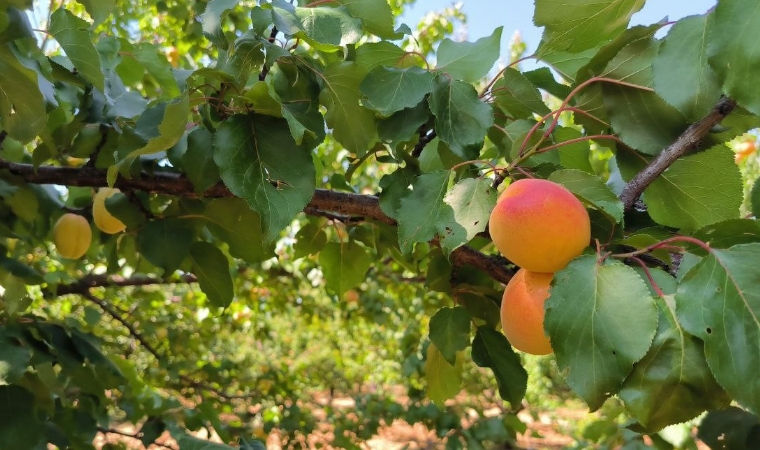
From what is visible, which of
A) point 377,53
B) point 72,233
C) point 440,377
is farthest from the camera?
point 72,233

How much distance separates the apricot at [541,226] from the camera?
19.9 inches

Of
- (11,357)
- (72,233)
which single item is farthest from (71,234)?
(11,357)

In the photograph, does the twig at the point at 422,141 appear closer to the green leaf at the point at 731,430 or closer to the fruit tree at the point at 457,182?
the fruit tree at the point at 457,182

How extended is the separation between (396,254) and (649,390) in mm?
709

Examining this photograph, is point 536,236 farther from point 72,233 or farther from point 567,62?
point 72,233

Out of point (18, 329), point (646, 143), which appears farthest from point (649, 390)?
point (18, 329)

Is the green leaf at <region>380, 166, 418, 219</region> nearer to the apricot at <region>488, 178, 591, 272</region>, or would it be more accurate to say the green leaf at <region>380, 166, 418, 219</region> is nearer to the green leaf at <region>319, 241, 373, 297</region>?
the apricot at <region>488, 178, 591, 272</region>

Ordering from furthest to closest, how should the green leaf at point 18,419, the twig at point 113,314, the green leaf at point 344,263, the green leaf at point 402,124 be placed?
the twig at point 113,314 < the green leaf at point 344,263 < the green leaf at point 18,419 < the green leaf at point 402,124

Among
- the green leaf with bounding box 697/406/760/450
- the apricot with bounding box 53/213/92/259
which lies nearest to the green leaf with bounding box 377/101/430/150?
the green leaf with bounding box 697/406/760/450

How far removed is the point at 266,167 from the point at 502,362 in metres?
0.42

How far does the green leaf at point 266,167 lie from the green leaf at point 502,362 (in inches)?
13.9

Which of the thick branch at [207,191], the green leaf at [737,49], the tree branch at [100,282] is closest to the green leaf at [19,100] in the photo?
the thick branch at [207,191]

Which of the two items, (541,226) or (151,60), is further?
(151,60)

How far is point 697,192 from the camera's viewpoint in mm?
629
